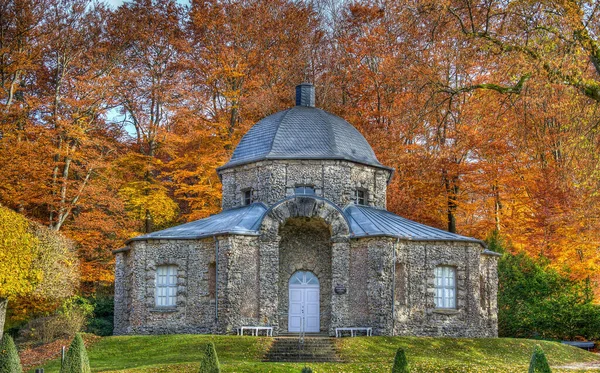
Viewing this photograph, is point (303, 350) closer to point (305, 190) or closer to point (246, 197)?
point (305, 190)

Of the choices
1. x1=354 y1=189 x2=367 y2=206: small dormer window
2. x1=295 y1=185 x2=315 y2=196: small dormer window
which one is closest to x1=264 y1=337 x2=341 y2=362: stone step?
x1=295 y1=185 x2=315 y2=196: small dormer window

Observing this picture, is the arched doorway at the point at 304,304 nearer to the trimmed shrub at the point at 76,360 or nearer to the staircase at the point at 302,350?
the staircase at the point at 302,350

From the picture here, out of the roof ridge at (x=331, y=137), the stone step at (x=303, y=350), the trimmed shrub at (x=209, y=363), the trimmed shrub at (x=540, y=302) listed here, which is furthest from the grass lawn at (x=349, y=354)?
the roof ridge at (x=331, y=137)

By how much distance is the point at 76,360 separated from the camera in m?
16.1

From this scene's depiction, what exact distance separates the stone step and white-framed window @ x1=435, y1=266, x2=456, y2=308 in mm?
5366

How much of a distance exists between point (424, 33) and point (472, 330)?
49.1ft

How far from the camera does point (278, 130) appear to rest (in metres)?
30.2

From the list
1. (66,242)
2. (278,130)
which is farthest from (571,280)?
(66,242)

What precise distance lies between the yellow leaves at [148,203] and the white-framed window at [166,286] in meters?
10.2

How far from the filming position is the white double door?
92.5 feet

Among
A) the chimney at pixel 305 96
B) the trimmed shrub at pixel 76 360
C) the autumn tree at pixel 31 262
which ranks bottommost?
the trimmed shrub at pixel 76 360

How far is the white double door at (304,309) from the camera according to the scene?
92.5 feet

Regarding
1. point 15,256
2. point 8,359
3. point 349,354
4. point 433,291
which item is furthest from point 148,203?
point 8,359

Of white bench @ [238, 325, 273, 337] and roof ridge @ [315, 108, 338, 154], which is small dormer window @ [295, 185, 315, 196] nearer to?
roof ridge @ [315, 108, 338, 154]
